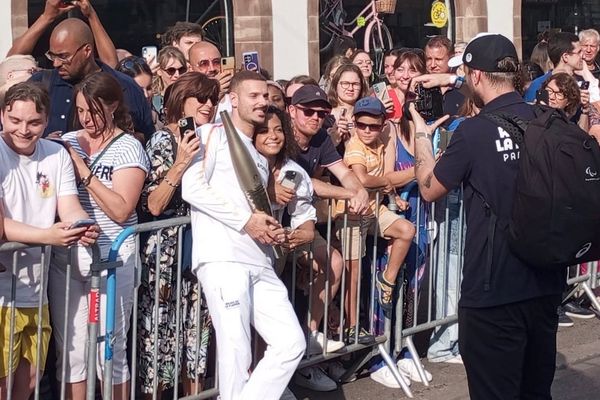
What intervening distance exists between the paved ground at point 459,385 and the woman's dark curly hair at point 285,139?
1620 mm

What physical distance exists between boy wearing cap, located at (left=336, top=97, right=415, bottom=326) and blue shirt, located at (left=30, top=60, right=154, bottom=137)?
1315mm

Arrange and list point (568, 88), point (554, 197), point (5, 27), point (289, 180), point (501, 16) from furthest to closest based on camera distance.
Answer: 1. point (501, 16)
2. point (5, 27)
3. point (568, 88)
4. point (289, 180)
5. point (554, 197)

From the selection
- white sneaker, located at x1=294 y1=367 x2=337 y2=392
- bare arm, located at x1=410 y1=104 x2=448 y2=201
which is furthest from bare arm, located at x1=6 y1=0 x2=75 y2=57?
bare arm, located at x1=410 y1=104 x2=448 y2=201

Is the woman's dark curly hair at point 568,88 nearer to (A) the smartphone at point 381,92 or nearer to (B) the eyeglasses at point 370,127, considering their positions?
(A) the smartphone at point 381,92

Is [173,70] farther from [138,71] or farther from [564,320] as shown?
[564,320]

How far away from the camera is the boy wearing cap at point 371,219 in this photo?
651cm

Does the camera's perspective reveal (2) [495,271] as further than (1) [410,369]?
No

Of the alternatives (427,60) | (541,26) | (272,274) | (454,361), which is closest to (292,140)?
(272,274)

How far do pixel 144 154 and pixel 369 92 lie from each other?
2.73m

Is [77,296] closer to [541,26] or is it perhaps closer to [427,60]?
[427,60]

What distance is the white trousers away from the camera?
5.10 meters

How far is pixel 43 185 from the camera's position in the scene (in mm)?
5098

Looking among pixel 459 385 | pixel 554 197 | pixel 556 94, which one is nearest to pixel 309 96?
pixel 459 385

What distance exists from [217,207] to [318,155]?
1342 millimetres
